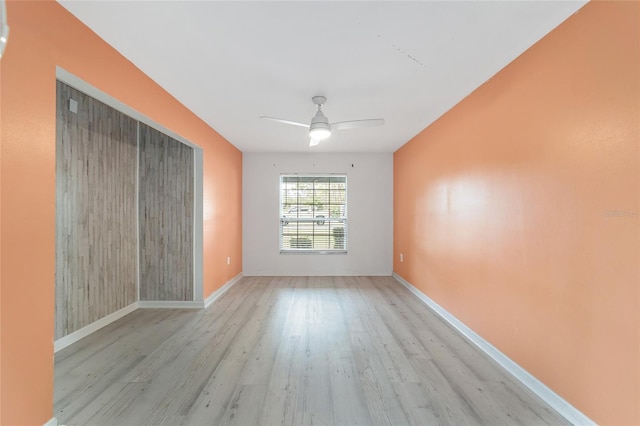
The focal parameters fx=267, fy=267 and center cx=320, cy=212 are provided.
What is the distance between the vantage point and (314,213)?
17.3ft

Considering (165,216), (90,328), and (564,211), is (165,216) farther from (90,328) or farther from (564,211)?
(564,211)

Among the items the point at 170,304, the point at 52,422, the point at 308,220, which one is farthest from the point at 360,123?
the point at 170,304

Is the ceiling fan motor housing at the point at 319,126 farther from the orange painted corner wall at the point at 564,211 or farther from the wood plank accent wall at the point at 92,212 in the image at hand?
the wood plank accent wall at the point at 92,212

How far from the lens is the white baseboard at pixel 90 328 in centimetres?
241

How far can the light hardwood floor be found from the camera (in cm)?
163

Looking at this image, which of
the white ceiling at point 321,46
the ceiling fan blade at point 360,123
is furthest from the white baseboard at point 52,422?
the ceiling fan blade at point 360,123

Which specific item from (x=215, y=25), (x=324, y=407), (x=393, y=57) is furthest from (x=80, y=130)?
(x=324, y=407)

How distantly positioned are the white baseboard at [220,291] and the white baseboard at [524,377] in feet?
9.67

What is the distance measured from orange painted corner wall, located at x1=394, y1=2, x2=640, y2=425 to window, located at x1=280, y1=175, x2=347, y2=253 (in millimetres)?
2759

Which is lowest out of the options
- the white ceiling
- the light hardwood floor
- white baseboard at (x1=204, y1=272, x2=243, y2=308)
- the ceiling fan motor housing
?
the light hardwood floor

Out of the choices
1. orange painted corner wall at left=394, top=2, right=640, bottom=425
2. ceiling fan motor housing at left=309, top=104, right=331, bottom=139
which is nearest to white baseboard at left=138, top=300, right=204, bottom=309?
ceiling fan motor housing at left=309, top=104, right=331, bottom=139

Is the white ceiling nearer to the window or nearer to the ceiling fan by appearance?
the ceiling fan

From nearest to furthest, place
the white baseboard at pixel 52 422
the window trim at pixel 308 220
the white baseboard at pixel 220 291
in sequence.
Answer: the white baseboard at pixel 52 422, the white baseboard at pixel 220 291, the window trim at pixel 308 220

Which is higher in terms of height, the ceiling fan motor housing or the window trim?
the ceiling fan motor housing
